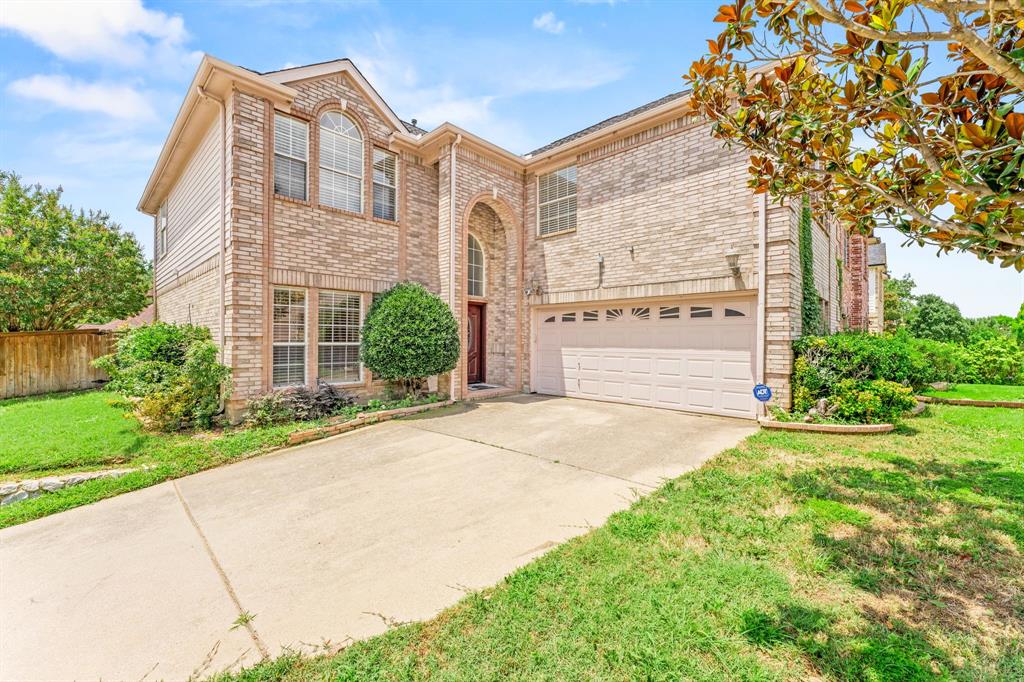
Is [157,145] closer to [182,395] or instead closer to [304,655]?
[182,395]

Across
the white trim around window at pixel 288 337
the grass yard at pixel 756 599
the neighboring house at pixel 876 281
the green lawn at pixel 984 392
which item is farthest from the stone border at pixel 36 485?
the neighboring house at pixel 876 281

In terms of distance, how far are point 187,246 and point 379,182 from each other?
509 centimetres

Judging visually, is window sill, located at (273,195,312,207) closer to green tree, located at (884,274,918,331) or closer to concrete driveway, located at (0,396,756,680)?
concrete driveway, located at (0,396,756,680)

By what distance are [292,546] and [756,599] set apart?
347 centimetres

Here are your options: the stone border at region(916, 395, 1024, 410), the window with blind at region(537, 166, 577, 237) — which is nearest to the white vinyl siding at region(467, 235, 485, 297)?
the window with blind at region(537, 166, 577, 237)

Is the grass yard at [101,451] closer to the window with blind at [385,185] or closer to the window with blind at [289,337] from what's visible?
the window with blind at [289,337]

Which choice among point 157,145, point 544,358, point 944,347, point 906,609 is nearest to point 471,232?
point 544,358

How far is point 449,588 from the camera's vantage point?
2.81m

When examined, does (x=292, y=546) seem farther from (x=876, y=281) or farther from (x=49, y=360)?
(x=876, y=281)

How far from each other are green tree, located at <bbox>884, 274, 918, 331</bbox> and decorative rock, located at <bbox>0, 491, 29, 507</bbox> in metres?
29.4

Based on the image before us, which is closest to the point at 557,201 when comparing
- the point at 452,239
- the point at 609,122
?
the point at 609,122

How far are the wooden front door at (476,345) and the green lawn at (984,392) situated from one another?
10.5 metres

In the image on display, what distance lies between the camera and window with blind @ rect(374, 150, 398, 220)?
9.14 m

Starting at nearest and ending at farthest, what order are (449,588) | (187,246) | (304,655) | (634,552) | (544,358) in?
1. (304,655)
2. (449,588)
3. (634,552)
4. (187,246)
5. (544,358)
